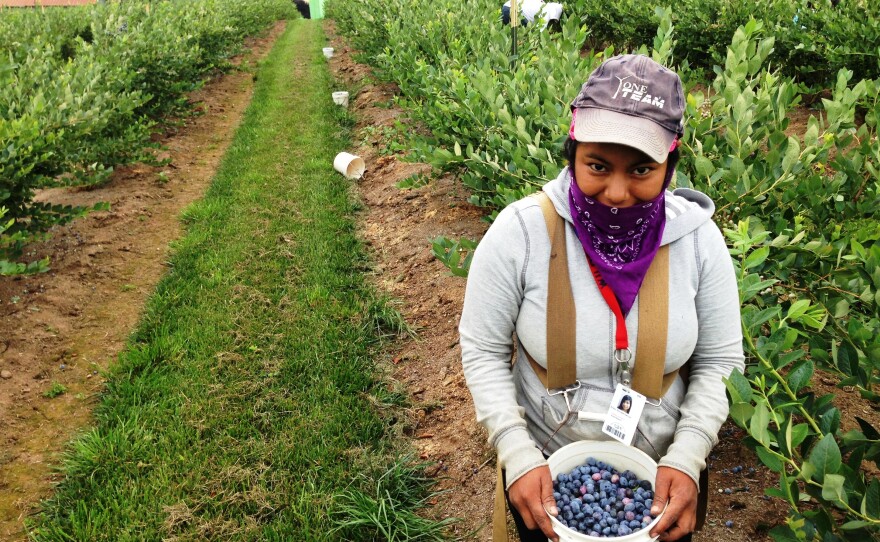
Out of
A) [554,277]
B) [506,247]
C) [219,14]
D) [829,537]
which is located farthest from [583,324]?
[219,14]

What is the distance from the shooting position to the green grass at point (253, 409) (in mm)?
2891

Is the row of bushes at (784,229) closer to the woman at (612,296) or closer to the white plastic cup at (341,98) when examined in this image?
the woman at (612,296)

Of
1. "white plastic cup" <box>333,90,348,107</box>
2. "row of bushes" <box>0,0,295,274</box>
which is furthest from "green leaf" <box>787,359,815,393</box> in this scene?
"white plastic cup" <box>333,90,348,107</box>

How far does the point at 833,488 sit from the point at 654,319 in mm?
506

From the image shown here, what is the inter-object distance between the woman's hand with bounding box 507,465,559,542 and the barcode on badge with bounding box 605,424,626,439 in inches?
7.1

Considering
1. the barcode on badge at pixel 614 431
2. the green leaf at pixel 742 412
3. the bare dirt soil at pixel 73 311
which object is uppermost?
the green leaf at pixel 742 412

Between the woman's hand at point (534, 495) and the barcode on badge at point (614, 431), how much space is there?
0.59ft

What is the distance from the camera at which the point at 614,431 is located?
5.33 ft

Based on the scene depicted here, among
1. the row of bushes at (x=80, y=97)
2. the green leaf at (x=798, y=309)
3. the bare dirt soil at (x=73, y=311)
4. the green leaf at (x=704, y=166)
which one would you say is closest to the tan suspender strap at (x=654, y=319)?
the green leaf at (x=798, y=309)

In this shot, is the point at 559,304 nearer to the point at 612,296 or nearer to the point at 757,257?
the point at 612,296

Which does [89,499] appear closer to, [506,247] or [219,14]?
[506,247]

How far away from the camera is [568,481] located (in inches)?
64.9

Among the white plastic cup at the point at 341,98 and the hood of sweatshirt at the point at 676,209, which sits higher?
the hood of sweatshirt at the point at 676,209

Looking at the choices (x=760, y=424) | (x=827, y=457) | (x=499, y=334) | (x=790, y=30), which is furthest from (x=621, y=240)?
(x=790, y=30)
